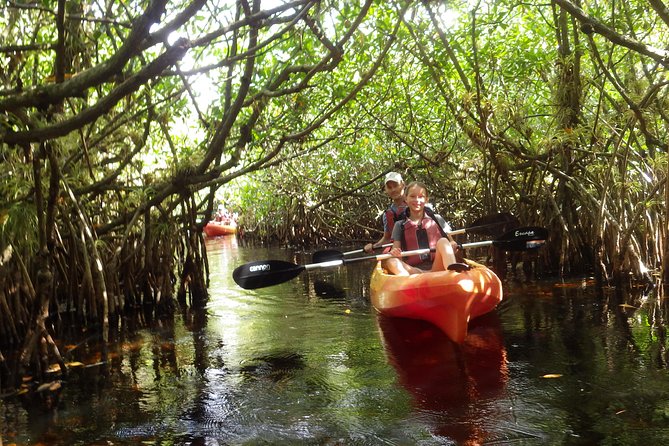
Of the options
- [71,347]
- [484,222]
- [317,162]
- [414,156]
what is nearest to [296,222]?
[317,162]

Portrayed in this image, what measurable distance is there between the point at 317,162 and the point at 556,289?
7155 millimetres

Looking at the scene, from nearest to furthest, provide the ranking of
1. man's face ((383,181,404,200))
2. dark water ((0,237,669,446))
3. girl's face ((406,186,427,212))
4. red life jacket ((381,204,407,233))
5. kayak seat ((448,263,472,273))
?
dark water ((0,237,669,446))
kayak seat ((448,263,472,273))
girl's face ((406,186,427,212))
red life jacket ((381,204,407,233))
man's face ((383,181,404,200))

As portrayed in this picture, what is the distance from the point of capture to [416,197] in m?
6.21

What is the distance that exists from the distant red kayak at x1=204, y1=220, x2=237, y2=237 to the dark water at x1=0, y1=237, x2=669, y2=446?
66.7 ft

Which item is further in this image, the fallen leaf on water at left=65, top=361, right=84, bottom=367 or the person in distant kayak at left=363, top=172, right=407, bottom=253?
the person in distant kayak at left=363, top=172, right=407, bottom=253

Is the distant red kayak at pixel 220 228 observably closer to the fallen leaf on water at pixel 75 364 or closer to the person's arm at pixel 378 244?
the person's arm at pixel 378 244

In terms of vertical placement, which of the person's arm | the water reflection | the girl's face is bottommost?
the water reflection

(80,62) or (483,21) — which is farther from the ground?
(483,21)

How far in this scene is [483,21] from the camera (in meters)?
7.59

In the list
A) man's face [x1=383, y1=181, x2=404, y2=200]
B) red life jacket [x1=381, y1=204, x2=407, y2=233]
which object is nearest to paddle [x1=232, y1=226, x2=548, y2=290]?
red life jacket [x1=381, y1=204, x2=407, y2=233]

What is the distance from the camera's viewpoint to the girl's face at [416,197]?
622cm

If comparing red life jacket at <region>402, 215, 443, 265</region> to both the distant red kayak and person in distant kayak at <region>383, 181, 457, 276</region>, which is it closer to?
person in distant kayak at <region>383, 181, 457, 276</region>

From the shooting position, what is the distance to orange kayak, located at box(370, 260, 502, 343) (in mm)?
5211

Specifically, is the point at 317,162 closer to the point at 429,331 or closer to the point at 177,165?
the point at 177,165
